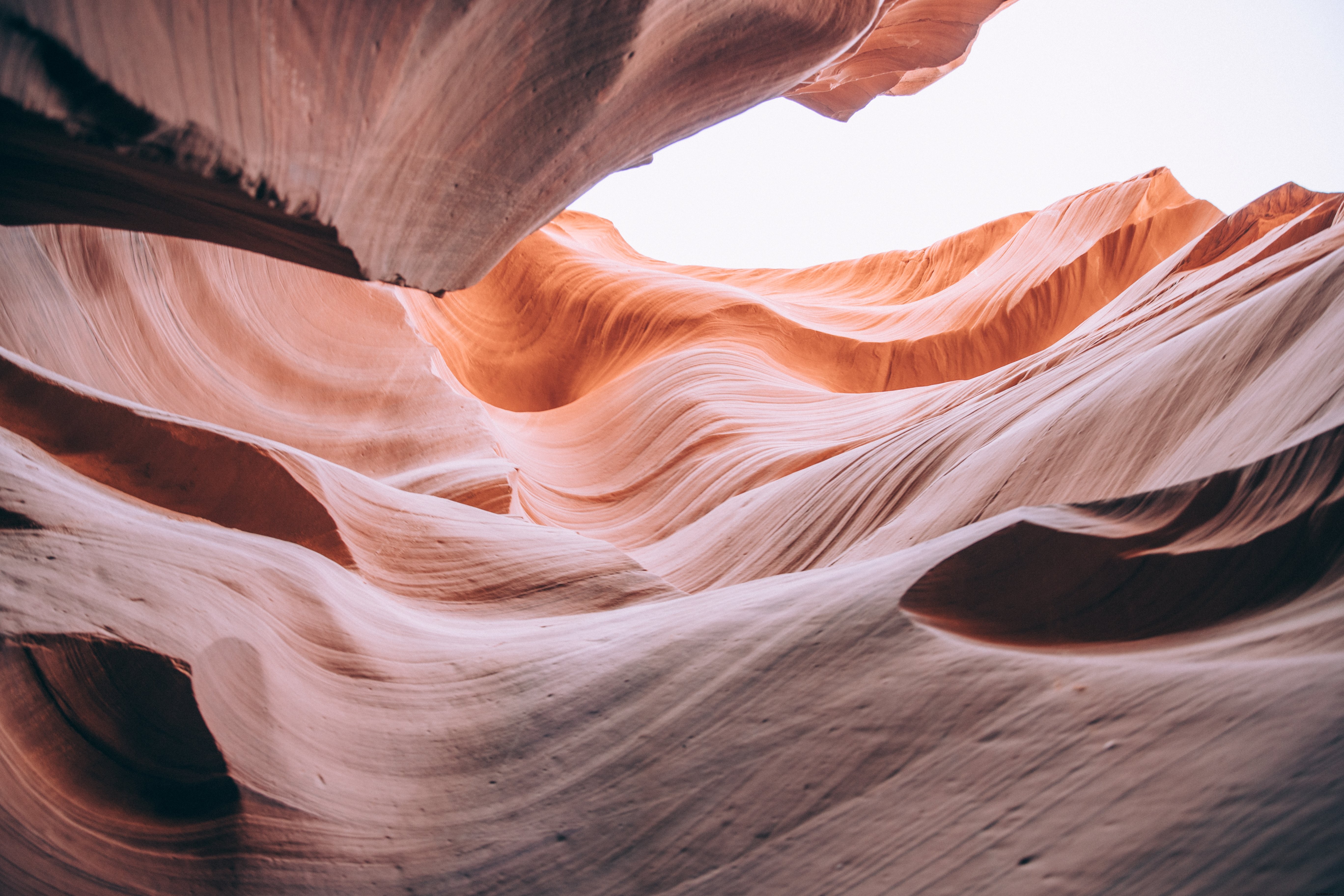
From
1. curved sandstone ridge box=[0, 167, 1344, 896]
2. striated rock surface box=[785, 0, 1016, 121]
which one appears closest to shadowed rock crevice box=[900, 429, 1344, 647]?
curved sandstone ridge box=[0, 167, 1344, 896]

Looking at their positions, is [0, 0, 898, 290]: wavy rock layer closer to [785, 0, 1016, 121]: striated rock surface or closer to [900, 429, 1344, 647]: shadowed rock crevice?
[900, 429, 1344, 647]: shadowed rock crevice

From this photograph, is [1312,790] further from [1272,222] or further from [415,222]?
[1272,222]

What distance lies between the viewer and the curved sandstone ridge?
2.97 feet

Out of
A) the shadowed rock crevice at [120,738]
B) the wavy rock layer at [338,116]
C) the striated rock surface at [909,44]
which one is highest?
the striated rock surface at [909,44]

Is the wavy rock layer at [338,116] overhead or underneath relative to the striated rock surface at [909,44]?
underneath

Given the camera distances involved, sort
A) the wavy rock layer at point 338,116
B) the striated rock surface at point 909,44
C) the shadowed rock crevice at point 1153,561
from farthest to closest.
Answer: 1. the striated rock surface at point 909,44
2. the shadowed rock crevice at point 1153,561
3. the wavy rock layer at point 338,116

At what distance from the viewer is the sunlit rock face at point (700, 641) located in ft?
2.95

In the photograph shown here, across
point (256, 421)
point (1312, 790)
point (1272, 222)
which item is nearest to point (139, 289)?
point (256, 421)

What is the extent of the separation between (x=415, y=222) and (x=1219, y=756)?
1360 millimetres

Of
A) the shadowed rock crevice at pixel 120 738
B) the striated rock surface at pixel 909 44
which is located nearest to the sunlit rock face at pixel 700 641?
the shadowed rock crevice at pixel 120 738

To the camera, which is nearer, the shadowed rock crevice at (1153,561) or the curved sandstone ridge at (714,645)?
the curved sandstone ridge at (714,645)

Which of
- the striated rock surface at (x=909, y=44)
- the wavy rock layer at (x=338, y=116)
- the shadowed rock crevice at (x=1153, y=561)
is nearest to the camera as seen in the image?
the wavy rock layer at (x=338, y=116)

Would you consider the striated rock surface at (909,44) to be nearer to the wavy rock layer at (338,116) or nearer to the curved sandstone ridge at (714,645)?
the curved sandstone ridge at (714,645)

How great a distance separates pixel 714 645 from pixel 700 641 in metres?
0.04
